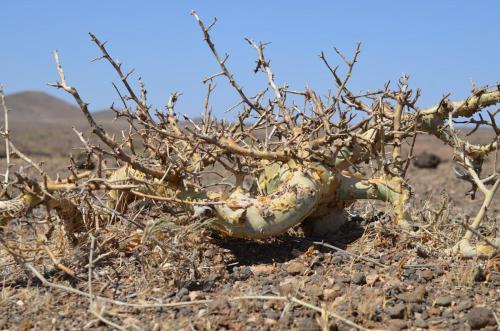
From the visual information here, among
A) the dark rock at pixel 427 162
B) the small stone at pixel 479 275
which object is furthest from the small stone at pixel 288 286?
the dark rock at pixel 427 162

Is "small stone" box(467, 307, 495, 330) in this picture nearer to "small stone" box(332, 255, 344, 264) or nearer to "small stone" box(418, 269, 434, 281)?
"small stone" box(418, 269, 434, 281)

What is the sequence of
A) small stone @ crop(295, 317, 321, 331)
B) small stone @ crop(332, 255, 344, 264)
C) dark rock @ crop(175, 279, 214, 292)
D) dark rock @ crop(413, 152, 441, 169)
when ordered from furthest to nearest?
dark rock @ crop(413, 152, 441, 169)
small stone @ crop(332, 255, 344, 264)
dark rock @ crop(175, 279, 214, 292)
small stone @ crop(295, 317, 321, 331)

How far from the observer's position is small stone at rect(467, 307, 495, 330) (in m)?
2.44

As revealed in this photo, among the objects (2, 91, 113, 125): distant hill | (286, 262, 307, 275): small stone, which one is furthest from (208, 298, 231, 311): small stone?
(2, 91, 113, 125): distant hill

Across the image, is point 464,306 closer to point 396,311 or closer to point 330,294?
point 396,311

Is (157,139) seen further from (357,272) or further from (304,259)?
(357,272)

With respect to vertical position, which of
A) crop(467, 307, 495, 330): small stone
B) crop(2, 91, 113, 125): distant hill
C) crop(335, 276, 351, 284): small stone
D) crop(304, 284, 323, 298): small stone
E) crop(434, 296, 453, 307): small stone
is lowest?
crop(467, 307, 495, 330): small stone

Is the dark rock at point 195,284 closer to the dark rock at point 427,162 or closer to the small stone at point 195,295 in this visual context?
the small stone at point 195,295

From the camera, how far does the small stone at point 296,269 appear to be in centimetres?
304

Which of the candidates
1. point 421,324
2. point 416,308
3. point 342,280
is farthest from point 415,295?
point 342,280

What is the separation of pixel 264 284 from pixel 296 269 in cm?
22

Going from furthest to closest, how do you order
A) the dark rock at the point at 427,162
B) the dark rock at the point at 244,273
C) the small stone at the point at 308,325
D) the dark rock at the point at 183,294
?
the dark rock at the point at 427,162 → the dark rock at the point at 244,273 → the dark rock at the point at 183,294 → the small stone at the point at 308,325

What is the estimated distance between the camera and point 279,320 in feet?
8.18

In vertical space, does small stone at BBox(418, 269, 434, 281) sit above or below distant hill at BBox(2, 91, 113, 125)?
below
